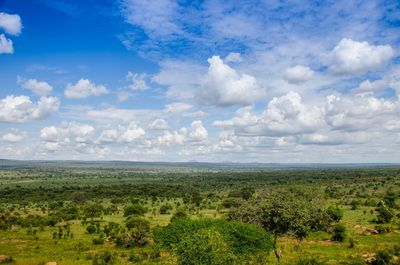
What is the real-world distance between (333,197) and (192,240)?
7926 cm

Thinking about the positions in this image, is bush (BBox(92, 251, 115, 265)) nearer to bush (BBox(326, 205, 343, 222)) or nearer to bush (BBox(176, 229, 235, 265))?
bush (BBox(176, 229, 235, 265))

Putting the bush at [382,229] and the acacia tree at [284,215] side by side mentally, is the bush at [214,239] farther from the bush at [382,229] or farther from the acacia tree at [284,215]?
the bush at [382,229]

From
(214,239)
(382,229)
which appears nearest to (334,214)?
(382,229)

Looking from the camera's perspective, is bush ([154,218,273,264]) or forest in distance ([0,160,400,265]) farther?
forest in distance ([0,160,400,265])

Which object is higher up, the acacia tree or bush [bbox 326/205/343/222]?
the acacia tree

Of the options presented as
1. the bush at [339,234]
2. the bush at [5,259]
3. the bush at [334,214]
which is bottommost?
the bush at [5,259]

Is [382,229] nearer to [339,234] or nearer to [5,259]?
[339,234]

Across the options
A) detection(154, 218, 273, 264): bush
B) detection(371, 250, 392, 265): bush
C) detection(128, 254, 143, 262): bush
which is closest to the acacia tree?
detection(154, 218, 273, 264): bush

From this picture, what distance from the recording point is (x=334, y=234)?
56.5m

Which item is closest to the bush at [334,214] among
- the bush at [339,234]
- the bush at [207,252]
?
the bush at [339,234]

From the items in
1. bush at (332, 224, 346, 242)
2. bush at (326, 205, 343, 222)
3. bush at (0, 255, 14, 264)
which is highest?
bush at (326, 205, 343, 222)

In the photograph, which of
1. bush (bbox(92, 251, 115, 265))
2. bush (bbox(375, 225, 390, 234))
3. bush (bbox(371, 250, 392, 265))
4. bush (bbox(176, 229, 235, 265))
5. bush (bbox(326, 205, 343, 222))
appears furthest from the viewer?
bush (bbox(326, 205, 343, 222))

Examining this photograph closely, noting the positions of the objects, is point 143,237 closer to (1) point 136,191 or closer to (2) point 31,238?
(2) point 31,238

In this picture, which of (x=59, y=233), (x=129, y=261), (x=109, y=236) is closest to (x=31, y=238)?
(x=59, y=233)
